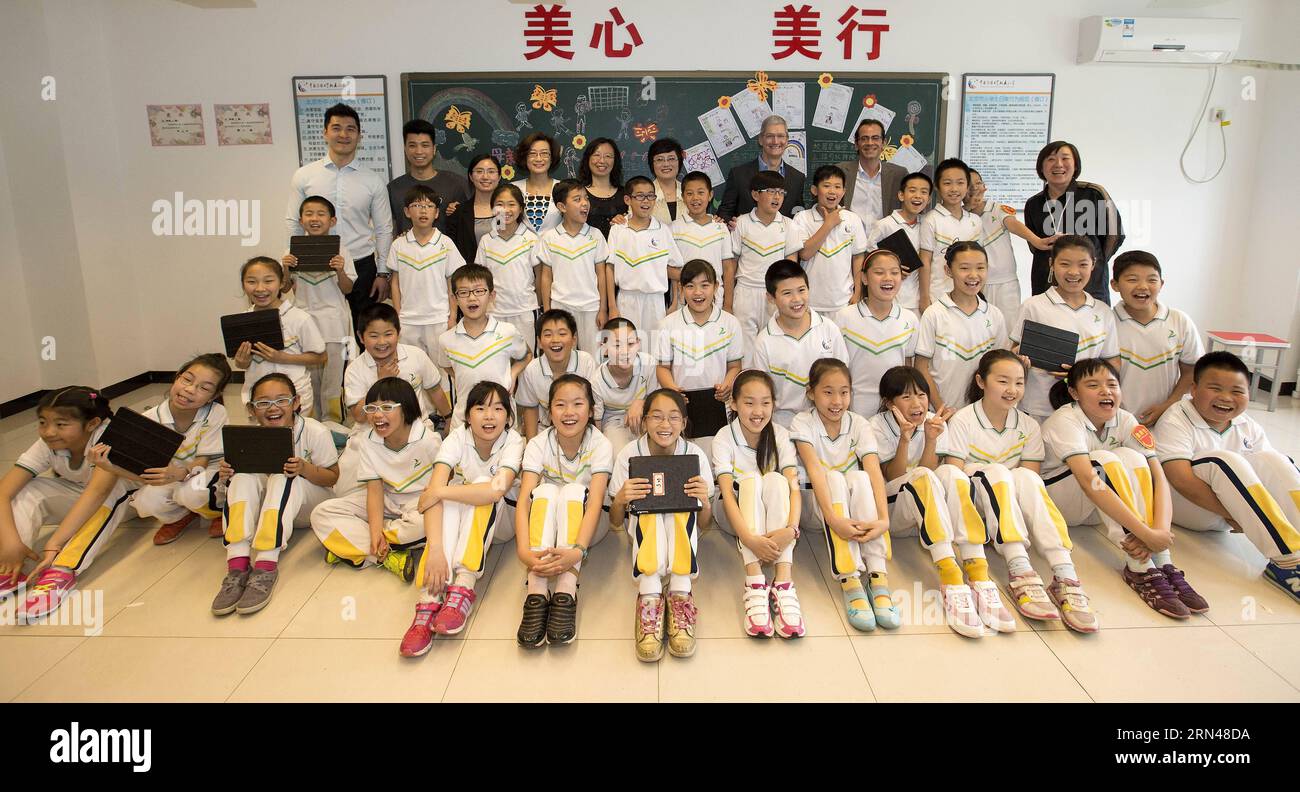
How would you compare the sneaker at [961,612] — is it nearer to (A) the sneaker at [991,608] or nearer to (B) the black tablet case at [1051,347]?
(A) the sneaker at [991,608]

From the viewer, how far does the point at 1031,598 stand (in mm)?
2320

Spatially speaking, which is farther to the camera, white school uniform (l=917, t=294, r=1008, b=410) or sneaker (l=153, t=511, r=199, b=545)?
white school uniform (l=917, t=294, r=1008, b=410)

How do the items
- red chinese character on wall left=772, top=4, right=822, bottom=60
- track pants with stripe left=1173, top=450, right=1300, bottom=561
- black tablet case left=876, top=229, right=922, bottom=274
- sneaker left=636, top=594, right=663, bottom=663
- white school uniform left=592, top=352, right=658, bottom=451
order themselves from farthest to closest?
red chinese character on wall left=772, top=4, right=822, bottom=60 → black tablet case left=876, top=229, right=922, bottom=274 → white school uniform left=592, top=352, right=658, bottom=451 → track pants with stripe left=1173, top=450, right=1300, bottom=561 → sneaker left=636, top=594, right=663, bottom=663

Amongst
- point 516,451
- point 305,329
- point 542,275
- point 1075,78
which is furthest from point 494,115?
point 1075,78

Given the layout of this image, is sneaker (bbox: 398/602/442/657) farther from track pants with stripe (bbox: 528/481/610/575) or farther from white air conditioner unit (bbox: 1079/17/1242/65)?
white air conditioner unit (bbox: 1079/17/1242/65)

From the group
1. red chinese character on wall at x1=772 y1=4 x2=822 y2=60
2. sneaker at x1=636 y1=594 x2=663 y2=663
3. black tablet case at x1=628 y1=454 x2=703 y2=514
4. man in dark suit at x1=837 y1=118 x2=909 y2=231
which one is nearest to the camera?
sneaker at x1=636 y1=594 x2=663 y2=663

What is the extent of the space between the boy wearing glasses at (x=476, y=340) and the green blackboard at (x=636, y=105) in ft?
5.99

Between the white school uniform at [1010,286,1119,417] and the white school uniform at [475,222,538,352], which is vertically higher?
the white school uniform at [475,222,538,352]

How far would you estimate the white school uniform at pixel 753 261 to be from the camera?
361cm

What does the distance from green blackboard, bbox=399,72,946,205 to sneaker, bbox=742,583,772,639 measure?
3214 millimetres

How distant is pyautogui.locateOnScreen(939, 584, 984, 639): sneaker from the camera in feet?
7.26

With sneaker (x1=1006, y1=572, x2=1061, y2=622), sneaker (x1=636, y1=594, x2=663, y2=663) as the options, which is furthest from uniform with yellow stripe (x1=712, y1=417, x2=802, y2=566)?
sneaker (x1=1006, y1=572, x2=1061, y2=622)

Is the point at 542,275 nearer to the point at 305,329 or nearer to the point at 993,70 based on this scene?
the point at 305,329

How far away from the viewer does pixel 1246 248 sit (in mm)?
4895
